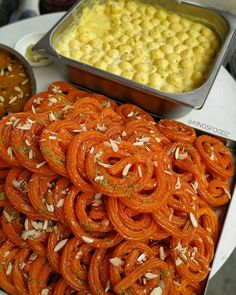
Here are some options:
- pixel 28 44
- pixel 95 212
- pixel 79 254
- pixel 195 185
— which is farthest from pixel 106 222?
pixel 28 44

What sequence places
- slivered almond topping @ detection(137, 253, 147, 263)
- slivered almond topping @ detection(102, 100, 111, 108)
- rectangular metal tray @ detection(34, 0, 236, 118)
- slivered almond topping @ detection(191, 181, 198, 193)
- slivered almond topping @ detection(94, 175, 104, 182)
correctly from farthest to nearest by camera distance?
slivered almond topping @ detection(102, 100, 111, 108) < rectangular metal tray @ detection(34, 0, 236, 118) < slivered almond topping @ detection(191, 181, 198, 193) < slivered almond topping @ detection(137, 253, 147, 263) < slivered almond topping @ detection(94, 175, 104, 182)

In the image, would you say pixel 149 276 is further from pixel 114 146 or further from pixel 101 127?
pixel 101 127

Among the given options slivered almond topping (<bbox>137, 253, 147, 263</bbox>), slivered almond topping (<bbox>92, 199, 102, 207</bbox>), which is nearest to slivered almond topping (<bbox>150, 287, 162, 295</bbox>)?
slivered almond topping (<bbox>137, 253, 147, 263</bbox>)

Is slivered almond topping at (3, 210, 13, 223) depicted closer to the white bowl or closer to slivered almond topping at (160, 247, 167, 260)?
slivered almond topping at (160, 247, 167, 260)

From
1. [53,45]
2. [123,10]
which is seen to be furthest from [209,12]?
[53,45]

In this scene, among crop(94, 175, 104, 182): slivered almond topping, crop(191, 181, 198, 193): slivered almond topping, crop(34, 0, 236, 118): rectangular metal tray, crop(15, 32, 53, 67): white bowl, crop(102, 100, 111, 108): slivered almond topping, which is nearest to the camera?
crop(94, 175, 104, 182): slivered almond topping

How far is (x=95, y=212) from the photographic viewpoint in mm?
1474

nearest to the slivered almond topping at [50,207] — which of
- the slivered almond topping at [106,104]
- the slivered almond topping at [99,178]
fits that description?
the slivered almond topping at [99,178]

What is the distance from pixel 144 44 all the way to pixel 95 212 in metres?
1.21

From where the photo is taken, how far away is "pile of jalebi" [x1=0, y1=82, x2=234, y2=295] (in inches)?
56.5

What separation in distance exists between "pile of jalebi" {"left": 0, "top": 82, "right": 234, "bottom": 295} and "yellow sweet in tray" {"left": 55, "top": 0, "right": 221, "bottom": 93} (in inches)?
19.8

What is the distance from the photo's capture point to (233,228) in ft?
5.82

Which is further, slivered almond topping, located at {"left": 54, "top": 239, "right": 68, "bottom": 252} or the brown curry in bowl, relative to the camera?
the brown curry in bowl

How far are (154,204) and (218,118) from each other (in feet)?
3.05
